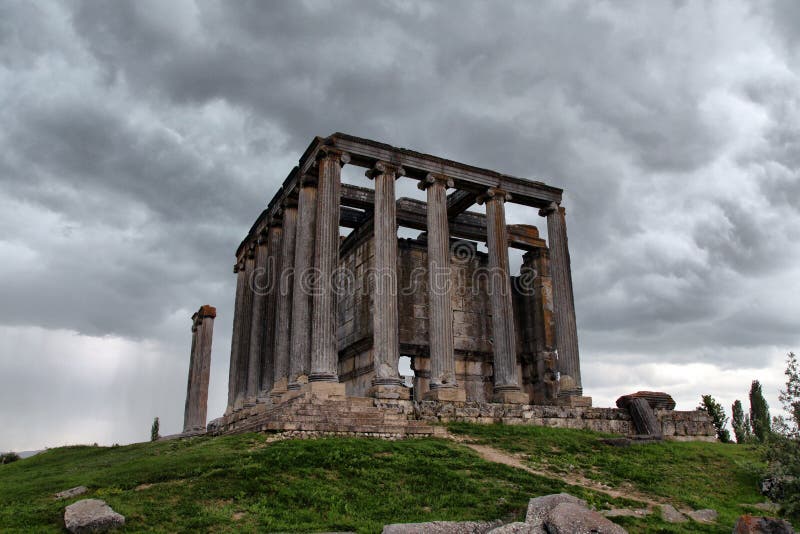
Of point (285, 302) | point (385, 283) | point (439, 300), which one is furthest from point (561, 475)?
point (285, 302)

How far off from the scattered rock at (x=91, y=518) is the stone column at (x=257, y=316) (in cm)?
1840

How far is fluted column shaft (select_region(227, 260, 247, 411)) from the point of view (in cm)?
3175

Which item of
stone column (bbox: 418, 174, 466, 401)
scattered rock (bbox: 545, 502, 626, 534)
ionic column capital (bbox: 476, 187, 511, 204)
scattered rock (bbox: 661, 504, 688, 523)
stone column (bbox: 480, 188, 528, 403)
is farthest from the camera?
ionic column capital (bbox: 476, 187, 511, 204)

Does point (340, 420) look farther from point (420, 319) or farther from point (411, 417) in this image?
point (420, 319)

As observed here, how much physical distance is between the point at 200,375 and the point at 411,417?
20611 mm

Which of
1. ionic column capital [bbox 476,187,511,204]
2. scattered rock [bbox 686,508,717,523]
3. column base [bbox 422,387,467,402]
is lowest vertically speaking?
scattered rock [bbox 686,508,717,523]

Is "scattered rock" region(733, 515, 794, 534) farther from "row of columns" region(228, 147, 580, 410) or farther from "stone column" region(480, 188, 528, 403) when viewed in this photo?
"stone column" region(480, 188, 528, 403)

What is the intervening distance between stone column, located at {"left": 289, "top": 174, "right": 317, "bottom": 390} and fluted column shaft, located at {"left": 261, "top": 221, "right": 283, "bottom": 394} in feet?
14.0

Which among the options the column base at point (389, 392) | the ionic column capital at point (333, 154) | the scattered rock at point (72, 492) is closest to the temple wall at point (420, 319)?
the column base at point (389, 392)

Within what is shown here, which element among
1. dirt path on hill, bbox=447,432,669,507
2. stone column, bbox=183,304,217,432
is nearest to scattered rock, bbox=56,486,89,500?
dirt path on hill, bbox=447,432,669,507

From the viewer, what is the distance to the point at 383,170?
81.6ft

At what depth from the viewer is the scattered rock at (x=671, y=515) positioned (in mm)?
12930

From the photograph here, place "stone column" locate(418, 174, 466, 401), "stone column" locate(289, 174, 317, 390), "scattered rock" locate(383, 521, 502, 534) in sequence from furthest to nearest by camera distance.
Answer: "stone column" locate(289, 174, 317, 390) → "stone column" locate(418, 174, 466, 401) → "scattered rock" locate(383, 521, 502, 534)

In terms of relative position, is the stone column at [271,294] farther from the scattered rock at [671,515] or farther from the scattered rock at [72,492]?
the scattered rock at [671,515]
